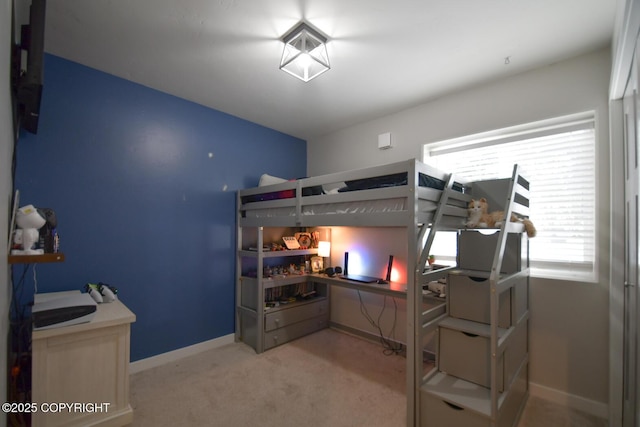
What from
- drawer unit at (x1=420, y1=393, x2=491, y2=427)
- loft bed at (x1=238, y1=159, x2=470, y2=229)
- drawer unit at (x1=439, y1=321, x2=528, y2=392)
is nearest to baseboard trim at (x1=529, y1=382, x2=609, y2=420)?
drawer unit at (x1=439, y1=321, x2=528, y2=392)

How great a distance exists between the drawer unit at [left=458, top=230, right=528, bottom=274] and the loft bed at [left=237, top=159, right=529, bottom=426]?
104 millimetres

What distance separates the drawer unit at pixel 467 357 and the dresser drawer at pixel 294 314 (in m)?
1.64

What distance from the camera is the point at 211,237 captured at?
2.96 m

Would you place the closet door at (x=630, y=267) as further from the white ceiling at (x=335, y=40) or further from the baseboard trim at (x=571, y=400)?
the white ceiling at (x=335, y=40)

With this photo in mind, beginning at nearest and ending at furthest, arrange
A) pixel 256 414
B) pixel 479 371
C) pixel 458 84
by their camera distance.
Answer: pixel 479 371 < pixel 256 414 < pixel 458 84

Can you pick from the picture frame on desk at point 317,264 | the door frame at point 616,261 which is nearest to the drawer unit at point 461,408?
the door frame at point 616,261

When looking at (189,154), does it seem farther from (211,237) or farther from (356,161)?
(356,161)

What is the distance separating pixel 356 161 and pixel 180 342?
2.66 metres

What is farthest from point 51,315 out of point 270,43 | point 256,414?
point 270,43

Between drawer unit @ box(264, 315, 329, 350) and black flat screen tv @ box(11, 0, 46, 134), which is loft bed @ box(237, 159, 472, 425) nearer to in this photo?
drawer unit @ box(264, 315, 329, 350)

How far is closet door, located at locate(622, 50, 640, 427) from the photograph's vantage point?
1.48 metres

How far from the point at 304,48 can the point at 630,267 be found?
2.40 metres

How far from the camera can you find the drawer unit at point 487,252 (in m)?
1.97

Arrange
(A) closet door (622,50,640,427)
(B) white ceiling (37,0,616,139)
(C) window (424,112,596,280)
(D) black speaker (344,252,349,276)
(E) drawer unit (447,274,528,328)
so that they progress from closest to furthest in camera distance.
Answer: (A) closet door (622,50,640,427) < (B) white ceiling (37,0,616,139) < (E) drawer unit (447,274,528,328) < (C) window (424,112,596,280) < (D) black speaker (344,252,349,276)
